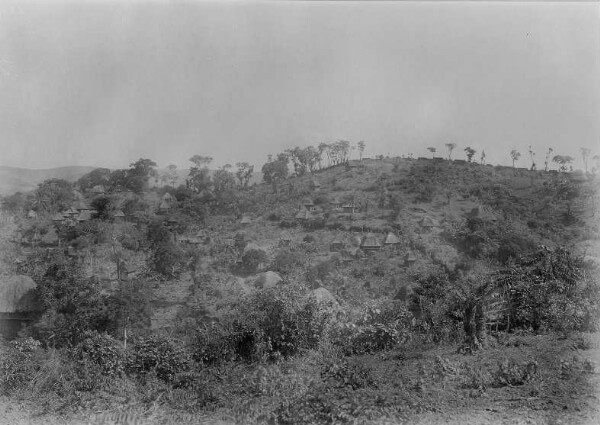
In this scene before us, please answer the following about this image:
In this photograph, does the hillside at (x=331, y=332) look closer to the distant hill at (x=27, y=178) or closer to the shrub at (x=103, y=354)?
the shrub at (x=103, y=354)

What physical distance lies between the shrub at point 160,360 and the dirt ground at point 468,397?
0.99 meters

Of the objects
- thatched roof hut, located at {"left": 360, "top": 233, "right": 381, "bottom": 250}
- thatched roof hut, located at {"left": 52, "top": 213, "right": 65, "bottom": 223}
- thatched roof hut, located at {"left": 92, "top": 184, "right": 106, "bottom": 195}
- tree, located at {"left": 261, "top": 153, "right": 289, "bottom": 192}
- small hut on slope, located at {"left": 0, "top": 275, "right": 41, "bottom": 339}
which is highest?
tree, located at {"left": 261, "top": 153, "right": 289, "bottom": 192}

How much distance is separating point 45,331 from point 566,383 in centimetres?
1331

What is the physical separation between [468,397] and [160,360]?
465 centimetres

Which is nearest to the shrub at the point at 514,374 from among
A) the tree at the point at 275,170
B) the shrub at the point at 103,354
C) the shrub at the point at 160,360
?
the shrub at the point at 160,360

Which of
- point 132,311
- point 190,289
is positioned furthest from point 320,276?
point 132,311

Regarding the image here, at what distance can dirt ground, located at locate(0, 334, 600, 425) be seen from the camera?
536 centimetres

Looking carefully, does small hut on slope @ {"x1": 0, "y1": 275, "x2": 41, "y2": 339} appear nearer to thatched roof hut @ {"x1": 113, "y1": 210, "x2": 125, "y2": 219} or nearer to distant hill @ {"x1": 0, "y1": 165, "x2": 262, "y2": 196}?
thatched roof hut @ {"x1": 113, "y1": 210, "x2": 125, "y2": 219}

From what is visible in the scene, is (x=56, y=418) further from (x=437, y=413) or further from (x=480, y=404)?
(x=480, y=404)

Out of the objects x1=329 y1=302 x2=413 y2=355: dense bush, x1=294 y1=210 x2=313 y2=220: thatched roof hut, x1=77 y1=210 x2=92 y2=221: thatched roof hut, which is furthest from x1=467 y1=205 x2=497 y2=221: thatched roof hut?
x1=77 y1=210 x2=92 y2=221: thatched roof hut

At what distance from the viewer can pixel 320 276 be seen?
933 inches

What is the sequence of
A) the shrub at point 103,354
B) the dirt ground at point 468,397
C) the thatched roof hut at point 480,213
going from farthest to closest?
the thatched roof hut at point 480,213 < the shrub at point 103,354 < the dirt ground at point 468,397

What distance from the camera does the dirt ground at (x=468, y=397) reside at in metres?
5.36

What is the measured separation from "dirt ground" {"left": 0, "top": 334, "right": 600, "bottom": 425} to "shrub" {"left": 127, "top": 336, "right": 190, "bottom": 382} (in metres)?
0.99
